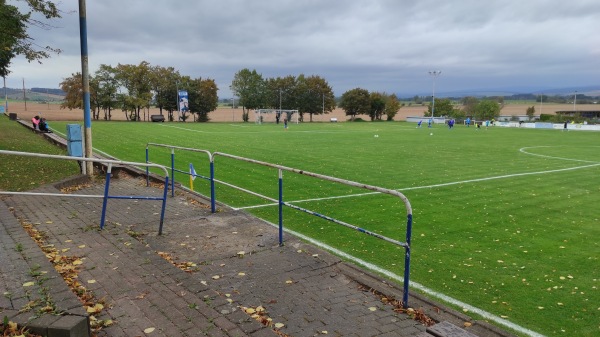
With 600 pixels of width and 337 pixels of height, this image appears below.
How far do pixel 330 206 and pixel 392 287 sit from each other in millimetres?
5280

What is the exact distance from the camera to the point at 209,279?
5.59 m

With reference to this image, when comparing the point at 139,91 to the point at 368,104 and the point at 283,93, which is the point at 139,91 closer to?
the point at 283,93

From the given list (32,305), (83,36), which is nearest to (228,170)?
(83,36)

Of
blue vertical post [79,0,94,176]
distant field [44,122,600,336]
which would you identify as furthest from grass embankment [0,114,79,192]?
distant field [44,122,600,336]

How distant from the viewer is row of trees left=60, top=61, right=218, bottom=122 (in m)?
68.8

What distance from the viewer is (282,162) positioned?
1919 centimetres

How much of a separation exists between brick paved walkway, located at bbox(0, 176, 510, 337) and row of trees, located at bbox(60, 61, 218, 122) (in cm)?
6600

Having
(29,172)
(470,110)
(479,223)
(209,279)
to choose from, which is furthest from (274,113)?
(209,279)

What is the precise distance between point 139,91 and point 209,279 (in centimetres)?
7203

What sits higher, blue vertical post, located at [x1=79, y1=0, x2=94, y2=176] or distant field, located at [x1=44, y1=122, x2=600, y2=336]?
blue vertical post, located at [x1=79, y1=0, x2=94, y2=176]

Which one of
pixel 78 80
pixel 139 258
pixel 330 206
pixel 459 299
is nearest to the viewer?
pixel 459 299

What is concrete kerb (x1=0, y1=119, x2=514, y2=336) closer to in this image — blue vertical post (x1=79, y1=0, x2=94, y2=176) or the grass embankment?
the grass embankment

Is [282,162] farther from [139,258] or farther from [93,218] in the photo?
[139,258]

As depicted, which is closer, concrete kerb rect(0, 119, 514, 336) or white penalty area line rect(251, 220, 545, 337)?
concrete kerb rect(0, 119, 514, 336)
